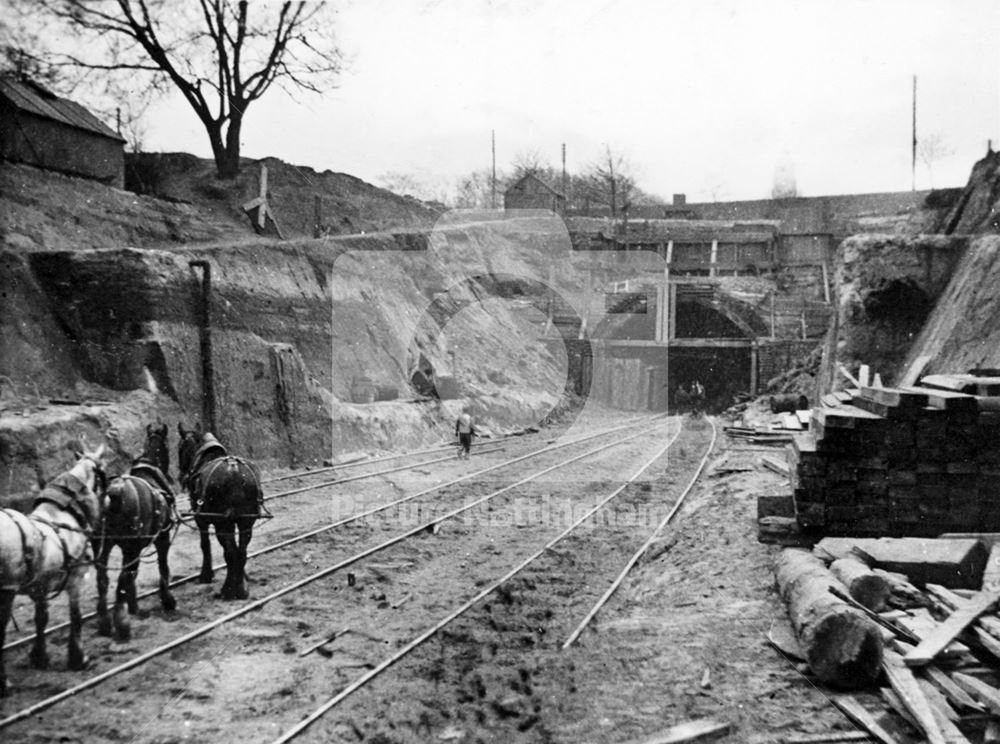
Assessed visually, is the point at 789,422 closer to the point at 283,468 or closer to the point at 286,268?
the point at 283,468

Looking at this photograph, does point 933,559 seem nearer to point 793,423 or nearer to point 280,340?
point 793,423

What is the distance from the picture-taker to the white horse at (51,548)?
5742 millimetres

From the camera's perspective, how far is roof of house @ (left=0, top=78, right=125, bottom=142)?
2066cm

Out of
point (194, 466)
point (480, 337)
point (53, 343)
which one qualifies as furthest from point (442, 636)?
point (480, 337)

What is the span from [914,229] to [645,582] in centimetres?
2653

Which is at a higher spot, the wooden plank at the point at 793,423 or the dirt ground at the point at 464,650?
the wooden plank at the point at 793,423

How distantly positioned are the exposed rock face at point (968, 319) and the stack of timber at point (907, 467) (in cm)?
763

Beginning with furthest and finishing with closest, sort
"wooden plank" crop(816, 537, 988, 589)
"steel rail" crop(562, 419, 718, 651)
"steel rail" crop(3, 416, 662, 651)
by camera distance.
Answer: "steel rail" crop(562, 419, 718, 651) < "steel rail" crop(3, 416, 662, 651) < "wooden plank" crop(816, 537, 988, 589)

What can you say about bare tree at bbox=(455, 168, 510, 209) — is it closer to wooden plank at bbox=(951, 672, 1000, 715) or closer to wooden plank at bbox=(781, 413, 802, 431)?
wooden plank at bbox=(781, 413, 802, 431)

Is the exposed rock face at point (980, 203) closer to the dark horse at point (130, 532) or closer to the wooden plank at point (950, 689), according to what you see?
the wooden plank at point (950, 689)

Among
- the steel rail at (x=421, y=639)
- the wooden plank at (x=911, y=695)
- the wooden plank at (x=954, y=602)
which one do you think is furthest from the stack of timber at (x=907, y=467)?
the steel rail at (x=421, y=639)

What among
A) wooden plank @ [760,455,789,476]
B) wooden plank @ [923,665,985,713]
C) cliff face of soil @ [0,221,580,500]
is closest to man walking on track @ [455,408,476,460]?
cliff face of soil @ [0,221,580,500]

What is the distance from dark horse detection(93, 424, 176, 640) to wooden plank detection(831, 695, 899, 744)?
240 inches

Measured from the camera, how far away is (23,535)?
19.2ft
